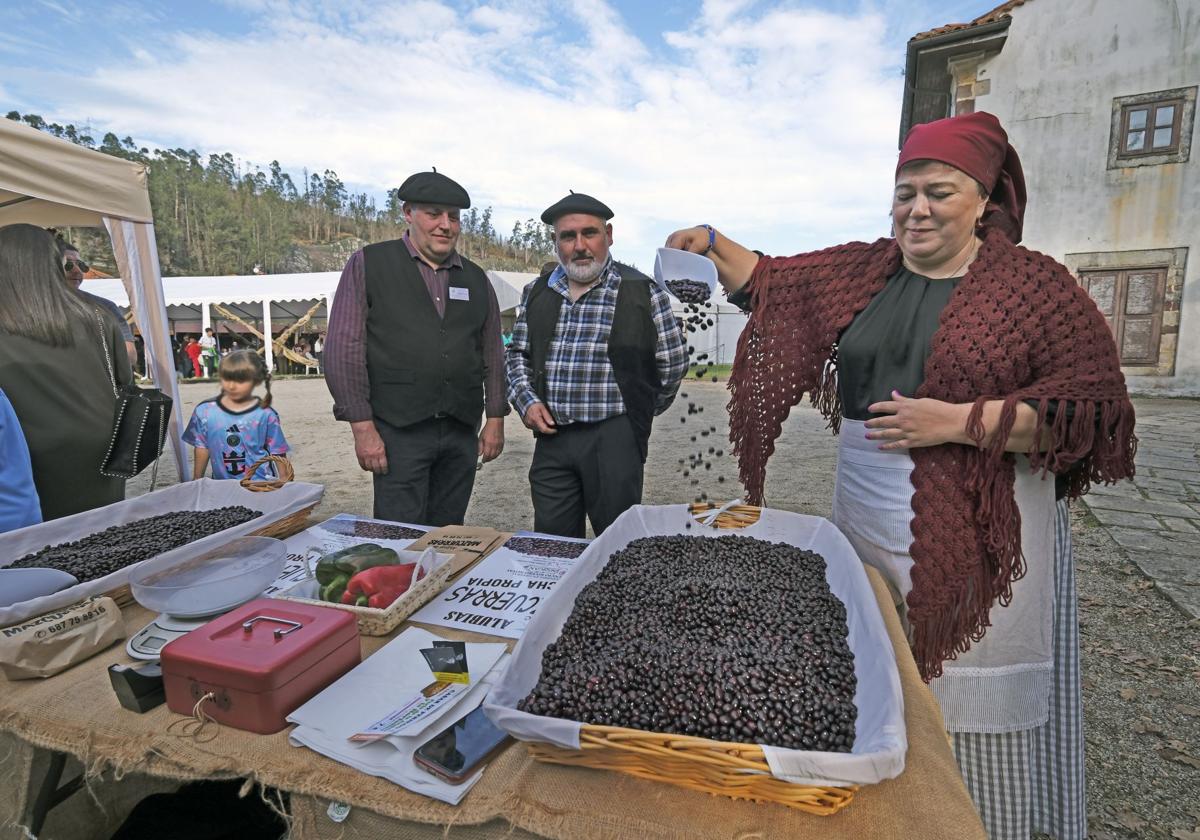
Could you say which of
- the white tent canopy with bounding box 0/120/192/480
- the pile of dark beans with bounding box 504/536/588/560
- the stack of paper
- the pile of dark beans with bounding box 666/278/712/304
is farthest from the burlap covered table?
the white tent canopy with bounding box 0/120/192/480

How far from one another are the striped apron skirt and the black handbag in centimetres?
271

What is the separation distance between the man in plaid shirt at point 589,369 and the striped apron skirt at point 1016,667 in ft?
3.81

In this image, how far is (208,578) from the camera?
1.44 meters

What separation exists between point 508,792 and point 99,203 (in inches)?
175

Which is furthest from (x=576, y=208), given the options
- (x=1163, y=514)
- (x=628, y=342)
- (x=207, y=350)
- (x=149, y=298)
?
(x=207, y=350)

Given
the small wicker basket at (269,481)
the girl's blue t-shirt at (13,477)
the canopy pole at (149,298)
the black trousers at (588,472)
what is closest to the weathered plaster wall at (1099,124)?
the black trousers at (588,472)

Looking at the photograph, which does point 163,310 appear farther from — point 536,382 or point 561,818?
point 561,818

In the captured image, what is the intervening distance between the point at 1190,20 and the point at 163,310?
15756 mm

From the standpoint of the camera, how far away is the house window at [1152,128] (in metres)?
11.0

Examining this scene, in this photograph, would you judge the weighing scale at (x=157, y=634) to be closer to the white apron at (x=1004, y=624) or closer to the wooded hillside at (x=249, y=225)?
the white apron at (x=1004, y=624)

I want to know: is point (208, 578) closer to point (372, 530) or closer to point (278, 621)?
point (278, 621)

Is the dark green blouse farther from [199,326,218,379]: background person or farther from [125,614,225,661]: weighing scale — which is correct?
[199,326,218,379]: background person

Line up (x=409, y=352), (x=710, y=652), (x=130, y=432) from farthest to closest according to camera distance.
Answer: (x=409, y=352) → (x=130, y=432) → (x=710, y=652)

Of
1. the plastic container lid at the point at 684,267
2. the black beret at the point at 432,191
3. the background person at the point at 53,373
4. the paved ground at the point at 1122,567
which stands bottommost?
the paved ground at the point at 1122,567
